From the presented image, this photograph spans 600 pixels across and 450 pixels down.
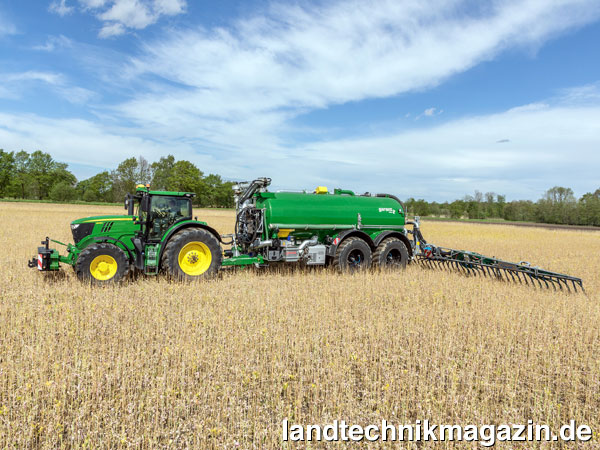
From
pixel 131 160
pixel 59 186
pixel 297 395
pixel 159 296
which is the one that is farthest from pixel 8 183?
pixel 297 395

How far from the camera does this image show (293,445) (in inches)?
116

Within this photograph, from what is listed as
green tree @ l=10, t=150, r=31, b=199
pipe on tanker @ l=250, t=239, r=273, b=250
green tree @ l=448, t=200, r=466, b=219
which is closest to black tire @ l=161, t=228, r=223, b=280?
pipe on tanker @ l=250, t=239, r=273, b=250

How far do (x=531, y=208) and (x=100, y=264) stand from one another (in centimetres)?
9634

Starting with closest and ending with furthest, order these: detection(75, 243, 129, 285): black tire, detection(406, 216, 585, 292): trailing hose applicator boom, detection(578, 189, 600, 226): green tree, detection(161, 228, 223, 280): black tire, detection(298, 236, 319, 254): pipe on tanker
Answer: detection(75, 243, 129, 285): black tire, detection(161, 228, 223, 280): black tire, detection(406, 216, 585, 292): trailing hose applicator boom, detection(298, 236, 319, 254): pipe on tanker, detection(578, 189, 600, 226): green tree

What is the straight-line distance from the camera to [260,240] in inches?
372

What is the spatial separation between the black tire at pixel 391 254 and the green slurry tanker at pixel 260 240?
0.03 metres

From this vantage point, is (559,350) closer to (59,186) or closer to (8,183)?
(59,186)

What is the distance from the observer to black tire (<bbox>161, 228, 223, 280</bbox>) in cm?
779

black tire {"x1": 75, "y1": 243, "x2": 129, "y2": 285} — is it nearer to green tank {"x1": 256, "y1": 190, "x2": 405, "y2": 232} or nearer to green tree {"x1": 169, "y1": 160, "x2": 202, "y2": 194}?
green tank {"x1": 256, "y1": 190, "x2": 405, "y2": 232}

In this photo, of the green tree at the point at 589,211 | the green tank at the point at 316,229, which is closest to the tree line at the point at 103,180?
the green tank at the point at 316,229

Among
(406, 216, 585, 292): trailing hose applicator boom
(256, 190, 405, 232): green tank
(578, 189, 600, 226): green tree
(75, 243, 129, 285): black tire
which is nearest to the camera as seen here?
(75, 243, 129, 285): black tire

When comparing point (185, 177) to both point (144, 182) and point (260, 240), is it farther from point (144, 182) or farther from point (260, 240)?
point (260, 240)

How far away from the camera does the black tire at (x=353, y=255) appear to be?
9.83m

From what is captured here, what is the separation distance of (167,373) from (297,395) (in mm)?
1492
